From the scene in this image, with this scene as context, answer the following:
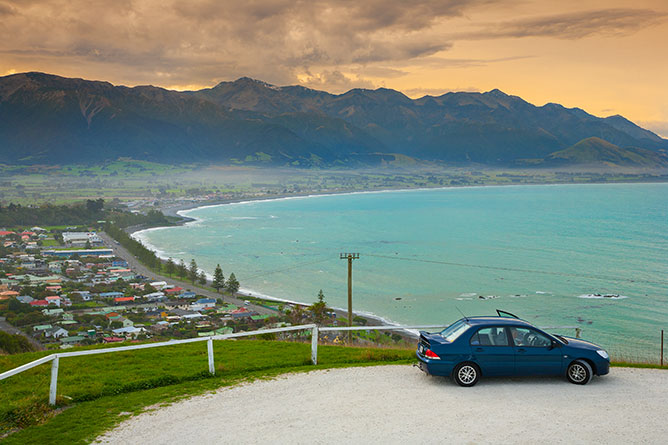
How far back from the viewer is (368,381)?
37.8 feet

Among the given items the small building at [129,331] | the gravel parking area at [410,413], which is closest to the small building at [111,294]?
the small building at [129,331]

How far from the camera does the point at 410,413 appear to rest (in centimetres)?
952

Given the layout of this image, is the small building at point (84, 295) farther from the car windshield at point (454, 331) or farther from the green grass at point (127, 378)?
the car windshield at point (454, 331)

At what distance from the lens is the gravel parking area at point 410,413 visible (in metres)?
8.52

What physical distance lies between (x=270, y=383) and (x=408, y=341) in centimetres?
2333

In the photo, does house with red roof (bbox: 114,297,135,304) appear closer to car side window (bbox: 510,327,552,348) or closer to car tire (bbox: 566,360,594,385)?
car side window (bbox: 510,327,552,348)

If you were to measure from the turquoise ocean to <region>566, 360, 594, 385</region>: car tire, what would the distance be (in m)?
21.3

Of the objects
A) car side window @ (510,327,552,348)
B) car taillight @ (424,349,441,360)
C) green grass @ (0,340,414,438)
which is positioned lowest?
green grass @ (0,340,414,438)

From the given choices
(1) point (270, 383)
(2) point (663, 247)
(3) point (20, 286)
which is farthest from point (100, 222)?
(1) point (270, 383)

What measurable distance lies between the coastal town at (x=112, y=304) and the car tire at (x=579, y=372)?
37.8 feet

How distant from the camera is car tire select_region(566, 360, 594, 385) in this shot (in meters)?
11.3

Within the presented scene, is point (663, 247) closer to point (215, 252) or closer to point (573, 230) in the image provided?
point (573, 230)

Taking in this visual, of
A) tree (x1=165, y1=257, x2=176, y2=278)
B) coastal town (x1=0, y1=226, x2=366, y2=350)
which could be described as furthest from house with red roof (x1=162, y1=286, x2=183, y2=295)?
tree (x1=165, y1=257, x2=176, y2=278)

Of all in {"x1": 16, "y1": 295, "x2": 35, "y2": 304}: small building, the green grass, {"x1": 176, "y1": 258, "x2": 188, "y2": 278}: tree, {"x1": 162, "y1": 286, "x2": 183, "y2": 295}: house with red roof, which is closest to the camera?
the green grass
